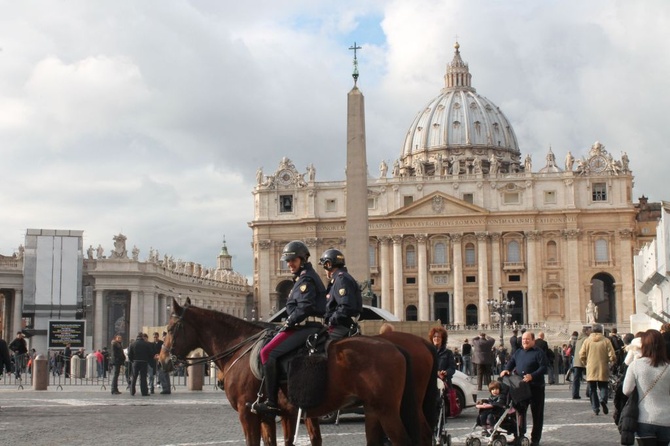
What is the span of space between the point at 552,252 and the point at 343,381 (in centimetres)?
7635

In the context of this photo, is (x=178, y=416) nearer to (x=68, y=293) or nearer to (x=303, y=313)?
(x=303, y=313)

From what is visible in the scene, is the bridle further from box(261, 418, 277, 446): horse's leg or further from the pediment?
the pediment

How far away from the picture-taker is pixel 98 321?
5247cm

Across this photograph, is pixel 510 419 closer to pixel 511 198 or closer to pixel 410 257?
pixel 511 198

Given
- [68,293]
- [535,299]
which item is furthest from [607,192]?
[68,293]

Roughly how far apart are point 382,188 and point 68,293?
44.4 metres

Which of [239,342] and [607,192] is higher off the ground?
[607,192]

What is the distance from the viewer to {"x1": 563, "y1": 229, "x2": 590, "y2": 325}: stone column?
3177 inches

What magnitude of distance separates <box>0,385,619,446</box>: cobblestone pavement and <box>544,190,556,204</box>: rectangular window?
205ft

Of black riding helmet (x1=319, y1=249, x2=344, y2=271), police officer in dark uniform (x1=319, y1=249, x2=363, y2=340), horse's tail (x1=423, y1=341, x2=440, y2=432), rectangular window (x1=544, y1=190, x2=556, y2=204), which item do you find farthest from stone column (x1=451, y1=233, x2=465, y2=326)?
police officer in dark uniform (x1=319, y1=249, x2=363, y2=340)

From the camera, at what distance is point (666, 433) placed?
25.3 ft

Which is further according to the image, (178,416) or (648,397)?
(178,416)

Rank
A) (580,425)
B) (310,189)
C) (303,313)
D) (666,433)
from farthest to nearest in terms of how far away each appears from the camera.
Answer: (310,189)
(580,425)
(303,313)
(666,433)

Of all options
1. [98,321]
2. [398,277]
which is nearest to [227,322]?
[98,321]
